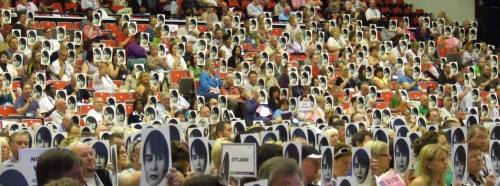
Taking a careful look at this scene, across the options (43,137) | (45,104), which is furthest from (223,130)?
(45,104)

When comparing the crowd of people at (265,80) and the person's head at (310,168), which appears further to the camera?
the crowd of people at (265,80)

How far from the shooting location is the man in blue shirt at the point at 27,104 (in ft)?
57.9

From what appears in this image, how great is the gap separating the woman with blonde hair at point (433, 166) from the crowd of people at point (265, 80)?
4.17 feet

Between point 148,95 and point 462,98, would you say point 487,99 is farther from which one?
point 148,95

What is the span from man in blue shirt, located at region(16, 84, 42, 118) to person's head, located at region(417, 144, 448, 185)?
34.7 ft

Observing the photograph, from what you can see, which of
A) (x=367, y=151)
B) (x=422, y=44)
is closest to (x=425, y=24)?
(x=422, y=44)

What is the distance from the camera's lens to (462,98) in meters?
23.4

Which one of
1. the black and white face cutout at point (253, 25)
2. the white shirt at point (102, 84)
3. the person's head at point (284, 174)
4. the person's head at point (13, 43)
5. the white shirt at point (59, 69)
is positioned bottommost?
the person's head at point (284, 174)

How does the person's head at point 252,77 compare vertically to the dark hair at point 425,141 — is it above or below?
above

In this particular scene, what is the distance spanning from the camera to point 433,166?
25.3 ft

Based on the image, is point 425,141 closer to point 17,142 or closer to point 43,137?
point 17,142

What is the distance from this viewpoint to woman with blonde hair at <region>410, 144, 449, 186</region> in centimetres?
770

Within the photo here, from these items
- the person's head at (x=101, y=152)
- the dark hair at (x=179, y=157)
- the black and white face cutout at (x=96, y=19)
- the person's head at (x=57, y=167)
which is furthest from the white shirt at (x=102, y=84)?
the person's head at (x=57, y=167)

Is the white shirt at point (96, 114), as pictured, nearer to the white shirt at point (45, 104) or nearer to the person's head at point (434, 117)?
the white shirt at point (45, 104)
